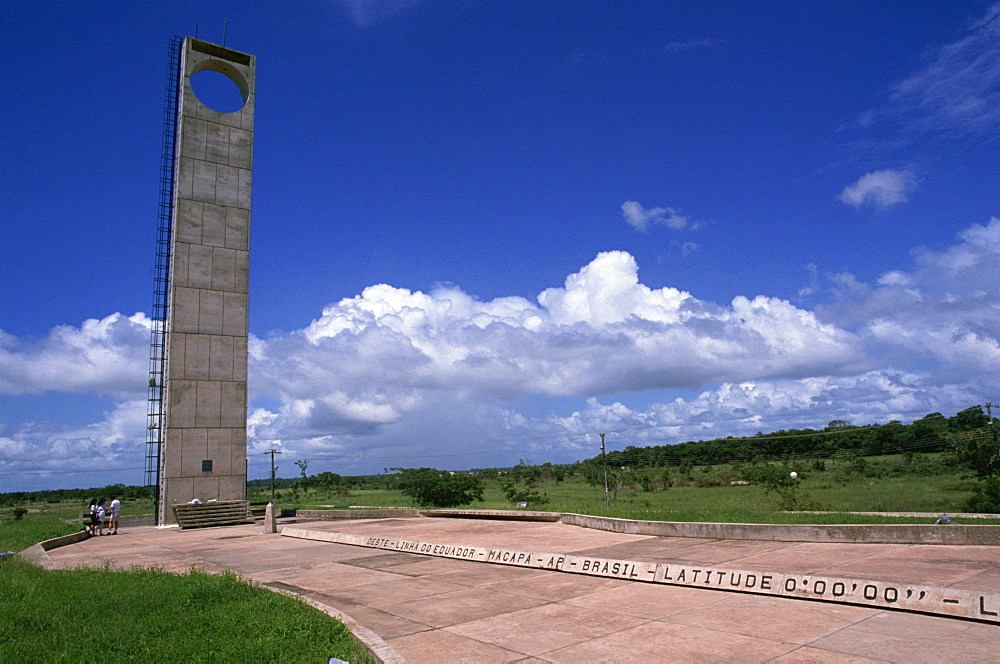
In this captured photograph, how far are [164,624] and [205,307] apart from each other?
84.2ft

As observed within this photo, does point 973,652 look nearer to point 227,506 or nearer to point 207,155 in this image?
point 227,506

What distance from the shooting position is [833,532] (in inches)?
578

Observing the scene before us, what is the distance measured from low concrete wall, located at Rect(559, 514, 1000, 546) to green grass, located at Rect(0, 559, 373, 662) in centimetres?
1024

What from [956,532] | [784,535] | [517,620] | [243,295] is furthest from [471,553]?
[243,295]

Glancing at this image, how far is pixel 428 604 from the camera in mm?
10055

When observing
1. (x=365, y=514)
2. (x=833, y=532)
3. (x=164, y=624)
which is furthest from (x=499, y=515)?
(x=164, y=624)

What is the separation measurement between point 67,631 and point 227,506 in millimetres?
23570

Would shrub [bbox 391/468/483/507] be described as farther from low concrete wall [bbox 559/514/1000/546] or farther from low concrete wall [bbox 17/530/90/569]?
low concrete wall [bbox 559/514/1000/546]

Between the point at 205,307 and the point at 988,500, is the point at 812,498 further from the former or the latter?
the point at 205,307

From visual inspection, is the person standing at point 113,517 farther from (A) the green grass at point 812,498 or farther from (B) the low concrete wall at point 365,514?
(A) the green grass at point 812,498

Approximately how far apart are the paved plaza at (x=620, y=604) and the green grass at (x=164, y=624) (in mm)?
828

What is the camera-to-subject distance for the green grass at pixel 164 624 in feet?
21.9

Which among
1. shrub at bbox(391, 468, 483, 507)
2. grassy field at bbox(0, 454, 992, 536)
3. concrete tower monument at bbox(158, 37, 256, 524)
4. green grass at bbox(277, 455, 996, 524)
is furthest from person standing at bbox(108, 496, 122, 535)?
shrub at bbox(391, 468, 483, 507)

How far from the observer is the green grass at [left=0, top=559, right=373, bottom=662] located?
6.67m
